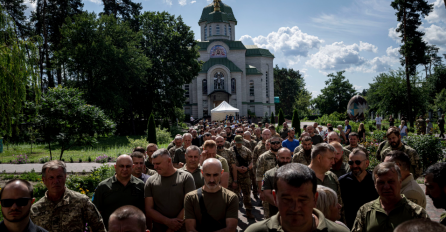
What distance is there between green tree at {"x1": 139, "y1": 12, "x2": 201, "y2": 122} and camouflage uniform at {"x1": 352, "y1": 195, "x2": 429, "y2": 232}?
110 feet

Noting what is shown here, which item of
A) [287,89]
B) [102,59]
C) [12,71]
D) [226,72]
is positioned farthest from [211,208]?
[287,89]

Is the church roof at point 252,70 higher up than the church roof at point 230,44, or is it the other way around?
the church roof at point 230,44

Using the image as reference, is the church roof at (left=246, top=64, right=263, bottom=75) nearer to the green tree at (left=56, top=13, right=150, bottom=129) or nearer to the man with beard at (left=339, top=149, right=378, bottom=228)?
the green tree at (left=56, top=13, right=150, bottom=129)

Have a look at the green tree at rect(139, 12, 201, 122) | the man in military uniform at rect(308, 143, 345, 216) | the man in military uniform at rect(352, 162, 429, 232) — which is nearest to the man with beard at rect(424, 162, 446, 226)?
the man in military uniform at rect(352, 162, 429, 232)

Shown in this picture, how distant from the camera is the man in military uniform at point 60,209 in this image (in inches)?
135

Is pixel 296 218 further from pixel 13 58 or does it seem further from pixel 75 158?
pixel 75 158

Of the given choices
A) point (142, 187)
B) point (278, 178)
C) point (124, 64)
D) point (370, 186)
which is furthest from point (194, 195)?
point (124, 64)

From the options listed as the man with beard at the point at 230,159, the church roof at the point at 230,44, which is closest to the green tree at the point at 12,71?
the man with beard at the point at 230,159

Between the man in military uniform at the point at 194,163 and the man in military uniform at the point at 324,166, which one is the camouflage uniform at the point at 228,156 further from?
the man in military uniform at the point at 324,166

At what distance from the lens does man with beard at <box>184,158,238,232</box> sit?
12.5ft

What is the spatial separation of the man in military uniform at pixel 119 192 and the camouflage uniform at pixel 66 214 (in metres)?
0.72

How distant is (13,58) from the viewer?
416 inches

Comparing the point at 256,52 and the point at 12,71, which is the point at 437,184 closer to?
the point at 12,71

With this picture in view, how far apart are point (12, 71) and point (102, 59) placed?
20.5 m
